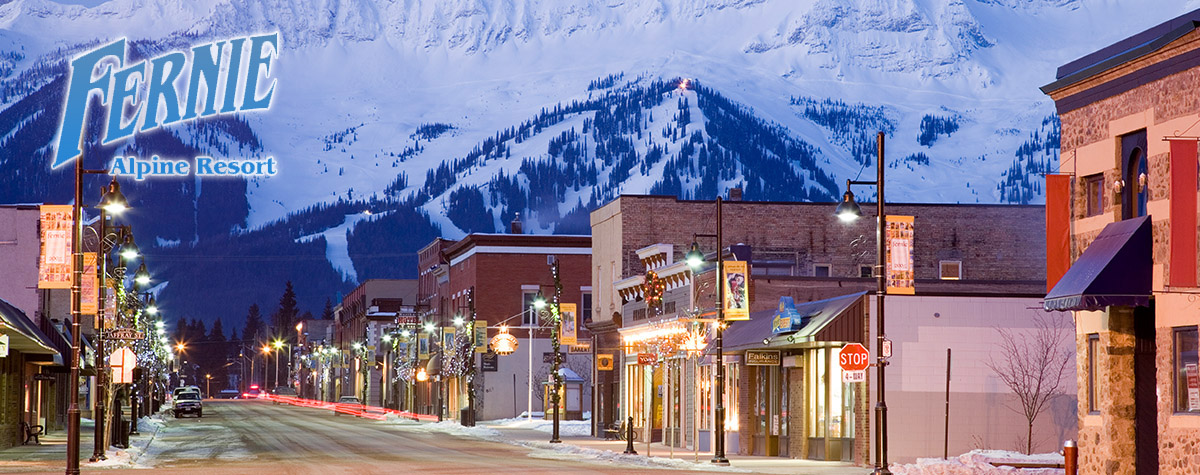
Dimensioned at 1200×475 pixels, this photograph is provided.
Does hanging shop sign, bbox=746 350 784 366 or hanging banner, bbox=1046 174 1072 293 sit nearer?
hanging banner, bbox=1046 174 1072 293

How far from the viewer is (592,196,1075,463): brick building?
40875 mm

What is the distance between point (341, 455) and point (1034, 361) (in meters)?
19.4

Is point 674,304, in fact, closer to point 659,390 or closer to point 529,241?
point 659,390

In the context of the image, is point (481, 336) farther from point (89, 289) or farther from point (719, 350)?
point (719, 350)

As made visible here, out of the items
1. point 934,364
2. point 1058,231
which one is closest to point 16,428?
point 934,364

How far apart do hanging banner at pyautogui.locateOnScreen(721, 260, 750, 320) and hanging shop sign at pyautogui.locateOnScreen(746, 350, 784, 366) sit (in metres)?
1.11

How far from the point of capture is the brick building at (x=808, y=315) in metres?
40.9

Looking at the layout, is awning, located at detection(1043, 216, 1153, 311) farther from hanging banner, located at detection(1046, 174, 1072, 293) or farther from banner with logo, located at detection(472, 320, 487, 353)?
banner with logo, located at detection(472, 320, 487, 353)

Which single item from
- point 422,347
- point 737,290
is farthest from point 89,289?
point 422,347

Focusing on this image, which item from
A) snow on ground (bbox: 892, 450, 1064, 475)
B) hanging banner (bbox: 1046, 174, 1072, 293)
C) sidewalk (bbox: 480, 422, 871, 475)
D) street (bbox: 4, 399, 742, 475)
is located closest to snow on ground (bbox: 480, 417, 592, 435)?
sidewalk (bbox: 480, 422, 871, 475)

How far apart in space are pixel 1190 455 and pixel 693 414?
29070 mm

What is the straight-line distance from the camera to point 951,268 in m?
64.2

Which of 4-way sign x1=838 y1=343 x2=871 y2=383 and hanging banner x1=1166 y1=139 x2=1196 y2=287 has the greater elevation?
hanging banner x1=1166 y1=139 x2=1196 y2=287

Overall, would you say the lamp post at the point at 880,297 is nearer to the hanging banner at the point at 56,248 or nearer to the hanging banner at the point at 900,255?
the hanging banner at the point at 900,255
